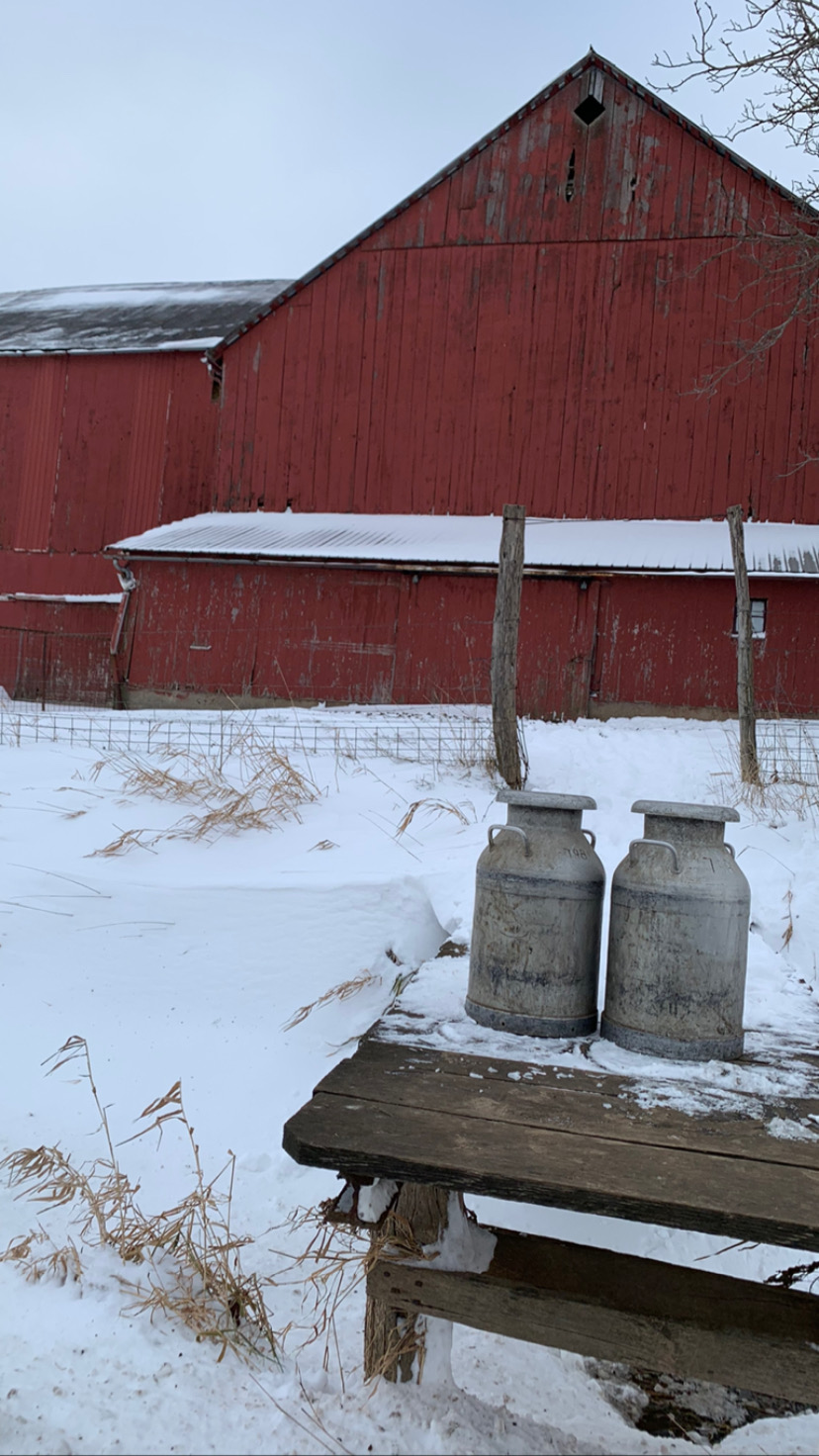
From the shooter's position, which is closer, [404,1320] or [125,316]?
[404,1320]

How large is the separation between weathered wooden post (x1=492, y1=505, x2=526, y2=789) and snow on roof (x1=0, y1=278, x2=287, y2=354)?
13512mm

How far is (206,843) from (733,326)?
11839 millimetres

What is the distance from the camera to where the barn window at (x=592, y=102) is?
1461 centimetres

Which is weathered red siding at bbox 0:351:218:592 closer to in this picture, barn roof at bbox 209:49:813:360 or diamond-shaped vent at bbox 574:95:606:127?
barn roof at bbox 209:49:813:360

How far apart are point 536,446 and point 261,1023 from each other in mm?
11788

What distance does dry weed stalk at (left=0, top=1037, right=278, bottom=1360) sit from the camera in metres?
2.76

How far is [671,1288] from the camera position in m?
2.22

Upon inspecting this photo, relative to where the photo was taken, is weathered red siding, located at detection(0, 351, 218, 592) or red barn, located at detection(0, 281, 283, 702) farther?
weathered red siding, located at detection(0, 351, 218, 592)

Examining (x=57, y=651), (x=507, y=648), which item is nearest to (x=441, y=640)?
(x=507, y=648)

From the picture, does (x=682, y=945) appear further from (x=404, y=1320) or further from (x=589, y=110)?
(x=589, y=110)

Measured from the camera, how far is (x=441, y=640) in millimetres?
14133

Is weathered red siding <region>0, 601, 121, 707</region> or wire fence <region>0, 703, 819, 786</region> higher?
weathered red siding <region>0, 601, 121, 707</region>

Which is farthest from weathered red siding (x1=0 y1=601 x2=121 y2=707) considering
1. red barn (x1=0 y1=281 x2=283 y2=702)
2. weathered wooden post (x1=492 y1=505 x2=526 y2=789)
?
weathered wooden post (x1=492 y1=505 x2=526 y2=789)

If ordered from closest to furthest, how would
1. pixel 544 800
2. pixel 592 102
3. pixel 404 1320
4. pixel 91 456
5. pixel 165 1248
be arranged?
pixel 404 1320 < pixel 544 800 < pixel 165 1248 < pixel 592 102 < pixel 91 456
